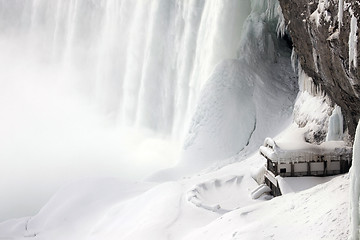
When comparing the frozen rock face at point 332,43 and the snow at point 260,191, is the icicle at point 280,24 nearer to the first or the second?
the frozen rock face at point 332,43

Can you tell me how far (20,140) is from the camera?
109 feet

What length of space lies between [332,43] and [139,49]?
21.0 metres

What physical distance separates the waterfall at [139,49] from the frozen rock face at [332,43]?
774 cm

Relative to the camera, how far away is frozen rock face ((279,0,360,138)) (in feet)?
32.7

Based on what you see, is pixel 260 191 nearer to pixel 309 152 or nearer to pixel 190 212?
pixel 309 152

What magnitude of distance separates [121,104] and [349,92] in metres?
22.3

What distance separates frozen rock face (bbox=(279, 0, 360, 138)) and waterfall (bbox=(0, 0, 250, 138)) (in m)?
7.74

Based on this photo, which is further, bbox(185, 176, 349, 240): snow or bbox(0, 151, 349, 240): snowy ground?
bbox(0, 151, 349, 240): snowy ground

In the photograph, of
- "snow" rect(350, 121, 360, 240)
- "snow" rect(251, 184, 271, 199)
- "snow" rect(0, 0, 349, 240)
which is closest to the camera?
"snow" rect(350, 121, 360, 240)

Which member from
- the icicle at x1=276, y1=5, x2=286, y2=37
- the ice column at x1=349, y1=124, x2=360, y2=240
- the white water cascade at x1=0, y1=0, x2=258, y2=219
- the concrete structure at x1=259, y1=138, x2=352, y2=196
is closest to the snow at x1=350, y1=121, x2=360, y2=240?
the ice column at x1=349, y1=124, x2=360, y2=240

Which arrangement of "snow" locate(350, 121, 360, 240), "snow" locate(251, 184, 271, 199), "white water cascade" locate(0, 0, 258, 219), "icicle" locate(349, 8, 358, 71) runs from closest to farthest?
"snow" locate(350, 121, 360, 240), "icicle" locate(349, 8, 358, 71), "snow" locate(251, 184, 271, 199), "white water cascade" locate(0, 0, 258, 219)

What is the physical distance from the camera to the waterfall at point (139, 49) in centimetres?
2339

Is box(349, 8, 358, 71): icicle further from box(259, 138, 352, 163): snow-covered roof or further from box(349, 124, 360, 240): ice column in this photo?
box(259, 138, 352, 163): snow-covered roof

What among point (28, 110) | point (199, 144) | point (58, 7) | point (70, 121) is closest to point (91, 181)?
point (199, 144)
